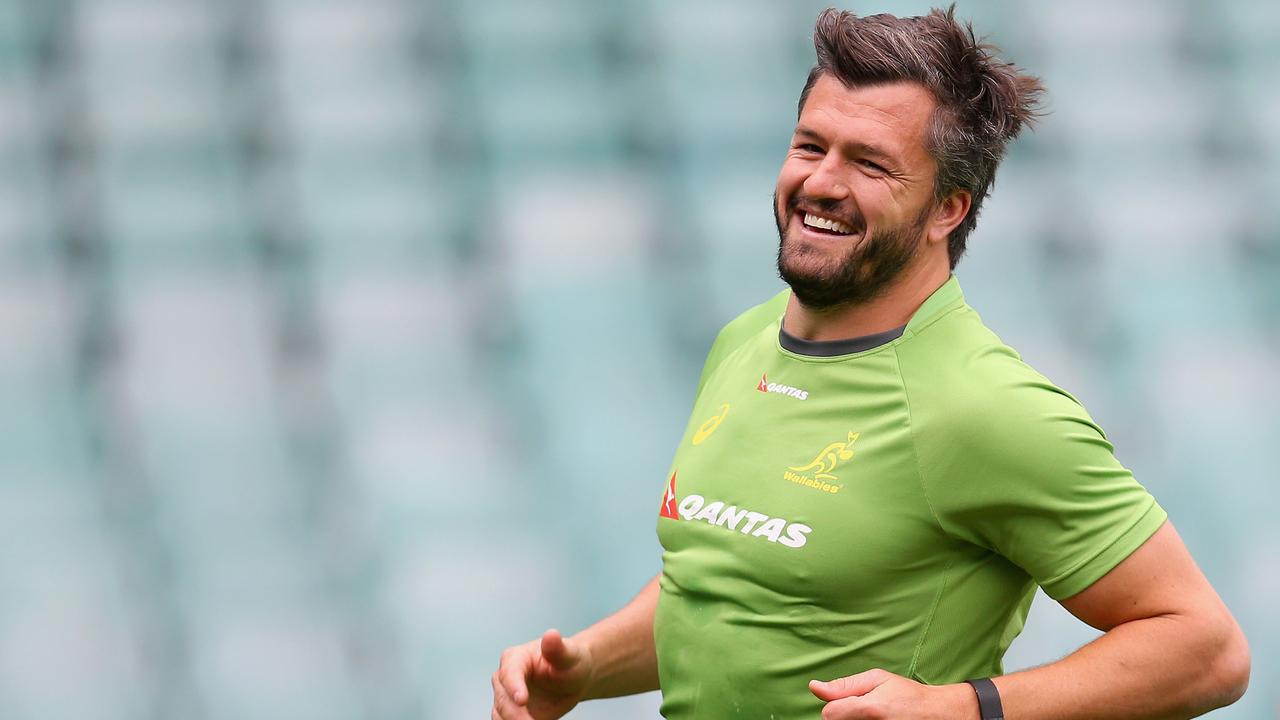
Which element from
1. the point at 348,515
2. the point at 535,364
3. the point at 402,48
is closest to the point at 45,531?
the point at 348,515

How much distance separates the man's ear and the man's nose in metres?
0.12

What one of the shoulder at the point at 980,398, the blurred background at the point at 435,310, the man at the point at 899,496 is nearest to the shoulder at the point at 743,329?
the man at the point at 899,496

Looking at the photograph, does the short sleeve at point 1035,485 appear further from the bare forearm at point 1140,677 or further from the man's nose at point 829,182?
the man's nose at point 829,182

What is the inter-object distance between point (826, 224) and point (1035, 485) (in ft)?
1.31

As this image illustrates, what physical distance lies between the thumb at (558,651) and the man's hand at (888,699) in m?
0.40

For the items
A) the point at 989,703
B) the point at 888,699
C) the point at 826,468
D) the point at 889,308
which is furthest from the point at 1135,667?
the point at 889,308

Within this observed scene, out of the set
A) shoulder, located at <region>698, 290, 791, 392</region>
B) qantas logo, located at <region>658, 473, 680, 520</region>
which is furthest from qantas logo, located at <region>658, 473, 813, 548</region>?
shoulder, located at <region>698, 290, 791, 392</region>

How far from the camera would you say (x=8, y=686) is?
3240mm

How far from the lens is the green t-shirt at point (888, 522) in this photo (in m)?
1.52

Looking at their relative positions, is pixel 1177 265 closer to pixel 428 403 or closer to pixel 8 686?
pixel 428 403

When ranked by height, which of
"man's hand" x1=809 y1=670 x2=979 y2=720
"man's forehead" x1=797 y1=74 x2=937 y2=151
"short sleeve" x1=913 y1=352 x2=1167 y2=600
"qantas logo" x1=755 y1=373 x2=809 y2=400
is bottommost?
"man's hand" x1=809 y1=670 x2=979 y2=720

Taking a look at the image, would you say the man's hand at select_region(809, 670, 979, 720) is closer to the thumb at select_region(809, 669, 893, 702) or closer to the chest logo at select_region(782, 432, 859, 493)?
the thumb at select_region(809, 669, 893, 702)

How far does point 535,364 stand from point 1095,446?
2.37 metres

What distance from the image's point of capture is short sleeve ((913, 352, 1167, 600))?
151cm
